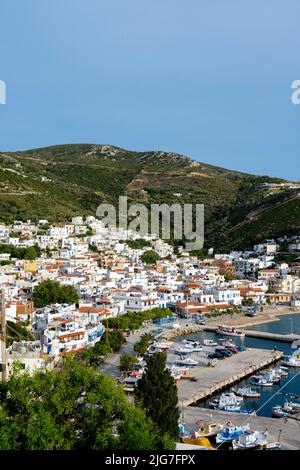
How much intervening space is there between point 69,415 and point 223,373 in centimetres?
1502

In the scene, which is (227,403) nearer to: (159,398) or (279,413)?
Result: (279,413)

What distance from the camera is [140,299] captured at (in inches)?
1583

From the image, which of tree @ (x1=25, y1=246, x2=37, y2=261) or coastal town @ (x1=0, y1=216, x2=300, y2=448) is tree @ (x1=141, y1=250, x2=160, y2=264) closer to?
coastal town @ (x1=0, y1=216, x2=300, y2=448)

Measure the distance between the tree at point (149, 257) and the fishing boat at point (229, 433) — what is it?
45129 mm

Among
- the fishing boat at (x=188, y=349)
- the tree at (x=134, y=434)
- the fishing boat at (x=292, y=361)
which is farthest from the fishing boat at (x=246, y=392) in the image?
the tree at (x=134, y=434)

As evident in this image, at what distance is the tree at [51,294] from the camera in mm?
36844

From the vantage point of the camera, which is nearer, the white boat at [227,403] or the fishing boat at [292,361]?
the white boat at [227,403]

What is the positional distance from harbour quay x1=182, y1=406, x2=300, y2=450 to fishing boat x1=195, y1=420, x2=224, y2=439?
196 millimetres

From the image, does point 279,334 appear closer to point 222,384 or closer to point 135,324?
point 135,324

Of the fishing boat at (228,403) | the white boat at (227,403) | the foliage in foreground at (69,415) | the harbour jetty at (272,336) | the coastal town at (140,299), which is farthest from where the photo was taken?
the harbour jetty at (272,336)

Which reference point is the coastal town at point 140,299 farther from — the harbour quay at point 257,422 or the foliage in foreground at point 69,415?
the foliage in foreground at point 69,415

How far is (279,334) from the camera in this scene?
35312 millimetres

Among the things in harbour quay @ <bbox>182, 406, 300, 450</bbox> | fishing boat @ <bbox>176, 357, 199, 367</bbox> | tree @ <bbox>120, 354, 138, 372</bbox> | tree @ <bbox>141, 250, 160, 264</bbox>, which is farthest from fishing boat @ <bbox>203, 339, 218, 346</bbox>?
tree @ <bbox>141, 250, 160, 264</bbox>
